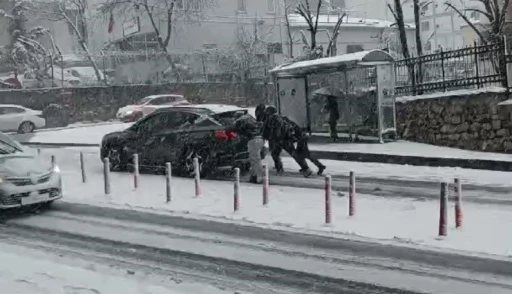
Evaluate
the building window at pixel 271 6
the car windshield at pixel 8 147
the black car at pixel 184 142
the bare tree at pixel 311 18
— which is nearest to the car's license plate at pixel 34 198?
the car windshield at pixel 8 147

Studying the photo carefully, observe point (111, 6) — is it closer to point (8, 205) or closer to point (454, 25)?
point (8, 205)

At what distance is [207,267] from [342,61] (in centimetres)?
1290

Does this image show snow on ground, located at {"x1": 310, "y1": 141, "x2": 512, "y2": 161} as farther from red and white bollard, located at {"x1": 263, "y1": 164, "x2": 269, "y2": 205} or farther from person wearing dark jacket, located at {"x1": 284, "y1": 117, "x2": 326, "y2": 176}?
red and white bollard, located at {"x1": 263, "y1": 164, "x2": 269, "y2": 205}

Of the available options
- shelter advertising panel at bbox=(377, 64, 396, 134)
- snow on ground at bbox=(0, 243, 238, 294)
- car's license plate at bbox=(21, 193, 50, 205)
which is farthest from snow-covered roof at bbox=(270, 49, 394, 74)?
snow on ground at bbox=(0, 243, 238, 294)

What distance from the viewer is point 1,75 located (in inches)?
1396

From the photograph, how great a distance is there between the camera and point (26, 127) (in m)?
30.9

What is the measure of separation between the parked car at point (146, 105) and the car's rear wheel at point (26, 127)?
4151 mm

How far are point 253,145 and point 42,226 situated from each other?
4531 millimetres

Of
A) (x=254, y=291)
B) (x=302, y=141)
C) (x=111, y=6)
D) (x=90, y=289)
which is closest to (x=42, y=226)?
(x=90, y=289)

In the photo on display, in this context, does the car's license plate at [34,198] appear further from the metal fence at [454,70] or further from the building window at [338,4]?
the building window at [338,4]

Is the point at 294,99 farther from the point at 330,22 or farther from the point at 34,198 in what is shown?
the point at 330,22

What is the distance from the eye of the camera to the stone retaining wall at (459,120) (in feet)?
56.6

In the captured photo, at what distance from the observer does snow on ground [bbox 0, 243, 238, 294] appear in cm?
675

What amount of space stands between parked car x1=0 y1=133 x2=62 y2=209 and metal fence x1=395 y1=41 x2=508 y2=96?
11.5 meters
